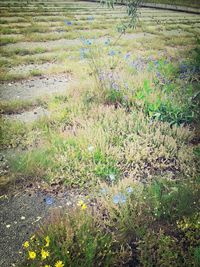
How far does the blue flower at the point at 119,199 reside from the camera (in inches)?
114

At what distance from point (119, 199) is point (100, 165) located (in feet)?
2.36

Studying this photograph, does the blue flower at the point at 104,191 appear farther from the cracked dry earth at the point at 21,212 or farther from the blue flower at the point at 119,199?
the cracked dry earth at the point at 21,212

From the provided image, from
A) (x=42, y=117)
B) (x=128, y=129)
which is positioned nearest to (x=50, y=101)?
(x=42, y=117)

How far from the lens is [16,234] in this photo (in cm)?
288

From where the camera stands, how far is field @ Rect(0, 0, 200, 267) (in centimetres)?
269

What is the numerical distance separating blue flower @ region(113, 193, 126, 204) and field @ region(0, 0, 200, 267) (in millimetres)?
14

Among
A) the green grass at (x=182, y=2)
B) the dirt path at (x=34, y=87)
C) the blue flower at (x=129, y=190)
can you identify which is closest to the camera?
the blue flower at (x=129, y=190)

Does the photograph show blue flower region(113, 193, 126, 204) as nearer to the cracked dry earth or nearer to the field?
the field

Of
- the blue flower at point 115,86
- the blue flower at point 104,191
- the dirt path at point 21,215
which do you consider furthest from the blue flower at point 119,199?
the blue flower at point 115,86

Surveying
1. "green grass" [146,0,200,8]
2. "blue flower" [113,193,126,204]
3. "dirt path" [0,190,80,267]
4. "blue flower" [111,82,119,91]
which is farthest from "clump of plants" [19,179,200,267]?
"green grass" [146,0,200,8]

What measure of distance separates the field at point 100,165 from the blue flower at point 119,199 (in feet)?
0.05

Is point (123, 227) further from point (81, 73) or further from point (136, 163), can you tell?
point (81, 73)

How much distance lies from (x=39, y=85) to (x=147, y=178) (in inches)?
146

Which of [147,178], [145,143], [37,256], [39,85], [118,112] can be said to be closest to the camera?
[37,256]
